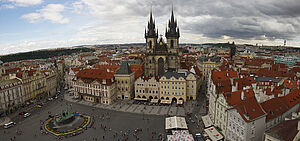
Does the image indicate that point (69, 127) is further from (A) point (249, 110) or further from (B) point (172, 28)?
(B) point (172, 28)

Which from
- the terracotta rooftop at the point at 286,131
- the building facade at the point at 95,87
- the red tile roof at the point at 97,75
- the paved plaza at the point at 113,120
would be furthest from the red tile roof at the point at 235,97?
the red tile roof at the point at 97,75

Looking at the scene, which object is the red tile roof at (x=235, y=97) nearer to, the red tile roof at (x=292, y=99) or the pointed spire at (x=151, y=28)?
the red tile roof at (x=292, y=99)

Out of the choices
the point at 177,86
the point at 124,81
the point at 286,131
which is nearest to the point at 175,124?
the point at 177,86

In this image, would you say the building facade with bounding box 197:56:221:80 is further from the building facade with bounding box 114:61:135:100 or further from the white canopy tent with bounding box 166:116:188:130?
the white canopy tent with bounding box 166:116:188:130

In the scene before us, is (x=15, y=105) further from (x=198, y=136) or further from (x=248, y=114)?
(x=248, y=114)

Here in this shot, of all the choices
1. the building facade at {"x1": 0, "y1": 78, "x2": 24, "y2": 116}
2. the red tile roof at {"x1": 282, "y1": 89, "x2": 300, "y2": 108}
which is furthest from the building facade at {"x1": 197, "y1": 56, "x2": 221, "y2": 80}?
the building facade at {"x1": 0, "y1": 78, "x2": 24, "y2": 116}
